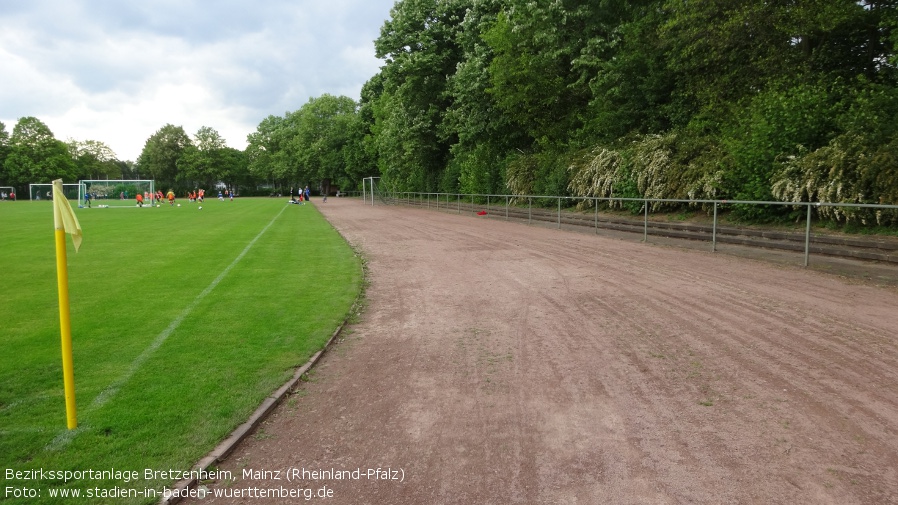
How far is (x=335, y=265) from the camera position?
12.1m

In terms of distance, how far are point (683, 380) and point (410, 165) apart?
38441 millimetres

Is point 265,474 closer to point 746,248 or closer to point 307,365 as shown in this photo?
point 307,365

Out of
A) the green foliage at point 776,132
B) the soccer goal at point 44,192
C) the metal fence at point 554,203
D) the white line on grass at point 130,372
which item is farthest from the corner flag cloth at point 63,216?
the soccer goal at point 44,192

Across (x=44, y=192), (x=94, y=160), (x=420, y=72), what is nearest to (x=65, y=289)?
(x=420, y=72)

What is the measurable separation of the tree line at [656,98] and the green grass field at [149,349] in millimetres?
10610

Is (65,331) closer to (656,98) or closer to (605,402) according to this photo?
(605,402)

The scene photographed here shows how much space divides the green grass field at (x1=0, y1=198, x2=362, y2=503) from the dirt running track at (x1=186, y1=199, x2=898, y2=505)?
20.5 inches

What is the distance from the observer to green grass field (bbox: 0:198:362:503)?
3617mm

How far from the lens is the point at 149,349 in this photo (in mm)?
5805

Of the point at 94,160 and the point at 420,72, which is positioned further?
the point at 94,160

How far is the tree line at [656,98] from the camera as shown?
13.2 meters

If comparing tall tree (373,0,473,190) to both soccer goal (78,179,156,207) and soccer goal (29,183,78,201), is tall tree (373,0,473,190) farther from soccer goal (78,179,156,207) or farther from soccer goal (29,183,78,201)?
soccer goal (29,183,78,201)

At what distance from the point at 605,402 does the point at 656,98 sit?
1940 cm

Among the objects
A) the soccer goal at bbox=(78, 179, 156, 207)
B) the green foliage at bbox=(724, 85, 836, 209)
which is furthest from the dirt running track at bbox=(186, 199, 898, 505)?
the soccer goal at bbox=(78, 179, 156, 207)
